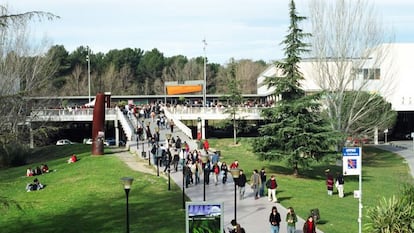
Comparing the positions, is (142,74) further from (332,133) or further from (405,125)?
(332,133)

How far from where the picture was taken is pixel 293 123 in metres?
31.5

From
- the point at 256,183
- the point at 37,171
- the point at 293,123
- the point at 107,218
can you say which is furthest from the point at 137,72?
the point at 107,218

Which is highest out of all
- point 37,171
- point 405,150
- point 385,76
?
point 385,76

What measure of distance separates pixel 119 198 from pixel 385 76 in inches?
1571

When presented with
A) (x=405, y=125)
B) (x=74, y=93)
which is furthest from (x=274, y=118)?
(x=74, y=93)

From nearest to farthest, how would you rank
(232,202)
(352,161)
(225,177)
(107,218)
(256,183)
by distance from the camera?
(352,161) < (107,218) < (232,202) < (256,183) < (225,177)

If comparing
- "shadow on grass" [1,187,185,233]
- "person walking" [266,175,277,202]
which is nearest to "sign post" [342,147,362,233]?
"person walking" [266,175,277,202]

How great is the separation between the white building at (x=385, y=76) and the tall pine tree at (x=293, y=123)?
1405 centimetres

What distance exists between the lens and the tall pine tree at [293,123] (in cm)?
3141

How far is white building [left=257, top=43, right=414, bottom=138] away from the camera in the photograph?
4603 cm

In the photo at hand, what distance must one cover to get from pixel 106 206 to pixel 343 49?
28076 millimetres

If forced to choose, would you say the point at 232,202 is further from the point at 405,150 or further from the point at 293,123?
the point at 405,150

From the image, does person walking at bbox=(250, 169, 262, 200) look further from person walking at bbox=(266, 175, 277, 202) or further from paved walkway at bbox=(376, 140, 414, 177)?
→ paved walkway at bbox=(376, 140, 414, 177)

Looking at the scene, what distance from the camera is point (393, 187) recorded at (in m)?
31.0
